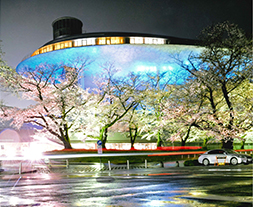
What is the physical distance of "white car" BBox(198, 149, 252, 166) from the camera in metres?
19.2

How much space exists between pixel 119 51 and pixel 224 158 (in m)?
31.4

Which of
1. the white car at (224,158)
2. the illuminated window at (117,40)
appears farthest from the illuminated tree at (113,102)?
the white car at (224,158)

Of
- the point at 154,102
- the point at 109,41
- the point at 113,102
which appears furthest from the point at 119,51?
the point at 154,102

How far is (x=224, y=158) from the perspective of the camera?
19531 mm

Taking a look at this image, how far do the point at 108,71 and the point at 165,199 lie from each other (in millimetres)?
29748

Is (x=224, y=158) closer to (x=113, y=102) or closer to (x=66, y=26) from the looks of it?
(x=113, y=102)

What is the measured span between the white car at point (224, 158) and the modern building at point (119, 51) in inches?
1056

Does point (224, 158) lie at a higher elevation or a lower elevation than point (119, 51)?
lower

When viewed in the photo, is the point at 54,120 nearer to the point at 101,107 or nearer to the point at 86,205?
the point at 101,107

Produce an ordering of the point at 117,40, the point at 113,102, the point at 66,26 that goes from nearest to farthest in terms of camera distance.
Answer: the point at 113,102 → the point at 117,40 → the point at 66,26

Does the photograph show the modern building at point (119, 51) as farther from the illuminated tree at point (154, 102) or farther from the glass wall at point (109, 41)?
the illuminated tree at point (154, 102)

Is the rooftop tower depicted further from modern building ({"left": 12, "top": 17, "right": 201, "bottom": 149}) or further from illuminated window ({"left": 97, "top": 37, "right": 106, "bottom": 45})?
illuminated window ({"left": 97, "top": 37, "right": 106, "bottom": 45})

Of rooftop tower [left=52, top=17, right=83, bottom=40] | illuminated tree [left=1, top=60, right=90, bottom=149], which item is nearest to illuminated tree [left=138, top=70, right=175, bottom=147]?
illuminated tree [left=1, top=60, right=90, bottom=149]

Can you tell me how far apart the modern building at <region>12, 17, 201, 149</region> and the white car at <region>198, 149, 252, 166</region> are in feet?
88.0
